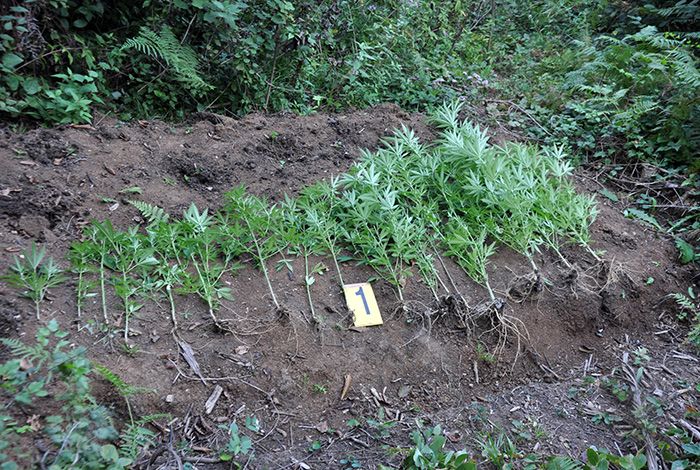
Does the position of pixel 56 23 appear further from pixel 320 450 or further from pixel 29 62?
pixel 320 450

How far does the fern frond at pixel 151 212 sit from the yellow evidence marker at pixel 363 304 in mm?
1207

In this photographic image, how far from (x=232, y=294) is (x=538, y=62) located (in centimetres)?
562

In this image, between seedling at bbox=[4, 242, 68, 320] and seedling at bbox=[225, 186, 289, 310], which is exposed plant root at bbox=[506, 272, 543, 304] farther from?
seedling at bbox=[4, 242, 68, 320]

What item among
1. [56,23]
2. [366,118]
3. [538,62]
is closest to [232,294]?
[366,118]

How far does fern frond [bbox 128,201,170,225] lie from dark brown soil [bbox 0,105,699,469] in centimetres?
13

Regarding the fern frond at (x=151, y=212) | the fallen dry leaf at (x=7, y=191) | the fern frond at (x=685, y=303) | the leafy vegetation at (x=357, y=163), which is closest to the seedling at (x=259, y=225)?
the leafy vegetation at (x=357, y=163)

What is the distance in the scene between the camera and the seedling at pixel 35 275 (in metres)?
2.24

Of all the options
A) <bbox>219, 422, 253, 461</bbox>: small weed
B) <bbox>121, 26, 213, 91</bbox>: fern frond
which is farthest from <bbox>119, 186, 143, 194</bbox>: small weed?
<bbox>219, 422, 253, 461</bbox>: small weed

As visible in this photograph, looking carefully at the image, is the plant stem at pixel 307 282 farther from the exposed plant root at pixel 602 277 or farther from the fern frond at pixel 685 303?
the fern frond at pixel 685 303

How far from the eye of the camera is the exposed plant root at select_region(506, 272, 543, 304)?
2869 millimetres

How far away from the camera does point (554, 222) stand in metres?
3.27

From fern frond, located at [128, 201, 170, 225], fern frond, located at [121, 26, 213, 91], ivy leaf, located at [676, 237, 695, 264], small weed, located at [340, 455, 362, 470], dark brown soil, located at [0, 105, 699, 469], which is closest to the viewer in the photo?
small weed, located at [340, 455, 362, 470]

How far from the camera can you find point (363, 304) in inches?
107

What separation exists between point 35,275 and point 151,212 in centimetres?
76
